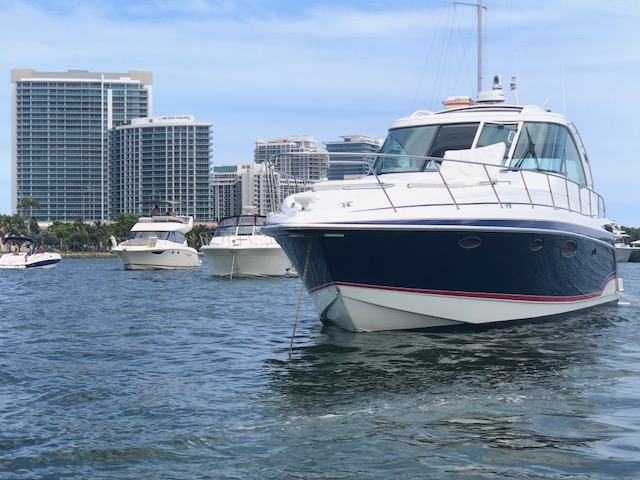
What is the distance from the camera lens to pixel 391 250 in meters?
12.8

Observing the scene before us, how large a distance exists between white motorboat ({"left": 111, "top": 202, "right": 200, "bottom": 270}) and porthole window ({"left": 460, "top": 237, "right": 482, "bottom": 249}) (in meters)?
37.0

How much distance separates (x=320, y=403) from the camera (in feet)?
29.8

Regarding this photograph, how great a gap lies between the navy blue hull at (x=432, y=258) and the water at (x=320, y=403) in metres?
0.83

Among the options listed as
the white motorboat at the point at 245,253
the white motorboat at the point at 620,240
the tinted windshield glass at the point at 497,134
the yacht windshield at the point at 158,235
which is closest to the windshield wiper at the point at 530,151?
the tinted windshield glass at the point at 497,134

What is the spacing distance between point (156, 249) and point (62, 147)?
152m

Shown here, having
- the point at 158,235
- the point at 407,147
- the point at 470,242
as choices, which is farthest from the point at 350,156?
the point at 158,235

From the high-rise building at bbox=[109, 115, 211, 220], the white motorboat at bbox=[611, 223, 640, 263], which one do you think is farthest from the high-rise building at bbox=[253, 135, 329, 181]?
the high-rise building at bbox=[109, 115, 211, 220]

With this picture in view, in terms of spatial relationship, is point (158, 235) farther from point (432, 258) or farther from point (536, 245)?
point (432, 258)

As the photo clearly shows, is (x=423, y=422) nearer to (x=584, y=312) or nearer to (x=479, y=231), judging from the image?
(x=479, y=231)

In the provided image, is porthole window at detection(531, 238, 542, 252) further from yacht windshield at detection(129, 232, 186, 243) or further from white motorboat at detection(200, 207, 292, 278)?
yacht windshield at detection(129, 232, 186, 243)

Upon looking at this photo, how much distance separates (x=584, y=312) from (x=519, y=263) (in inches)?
156

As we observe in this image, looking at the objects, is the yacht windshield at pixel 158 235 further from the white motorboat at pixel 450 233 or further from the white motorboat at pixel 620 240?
the white motorboat at pixel 450 233

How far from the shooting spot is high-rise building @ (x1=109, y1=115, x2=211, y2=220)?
177250 mm

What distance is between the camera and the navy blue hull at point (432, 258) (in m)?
12.8
